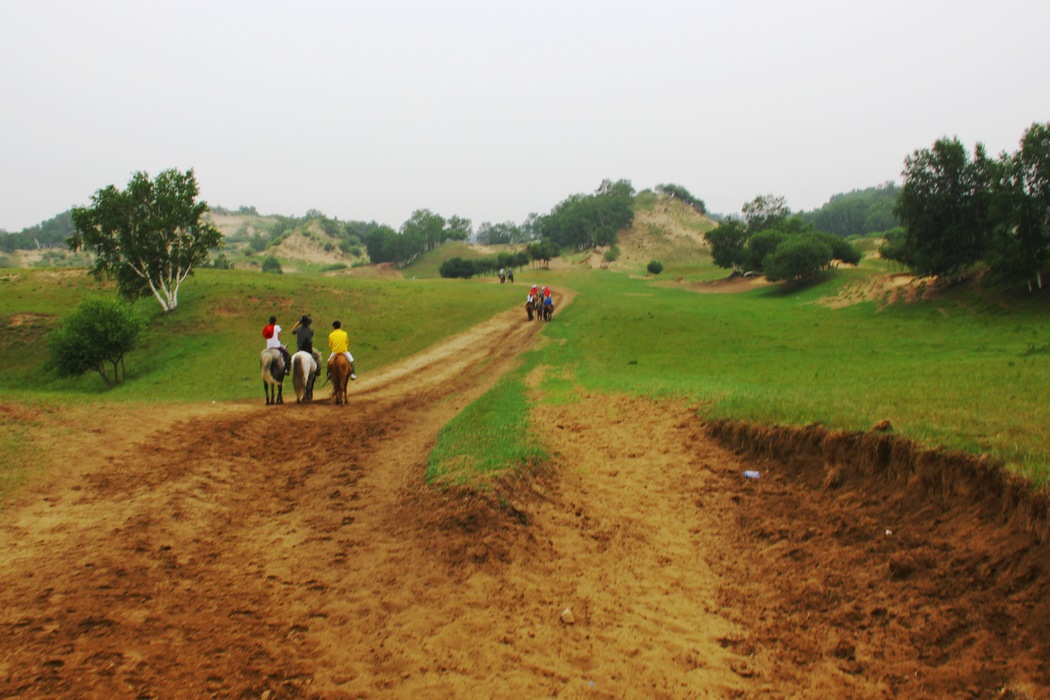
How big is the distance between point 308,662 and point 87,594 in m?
2.44

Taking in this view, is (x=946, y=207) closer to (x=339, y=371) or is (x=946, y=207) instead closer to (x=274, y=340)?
(x=339, y=371)

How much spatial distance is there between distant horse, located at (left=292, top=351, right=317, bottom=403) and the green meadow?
4742mm

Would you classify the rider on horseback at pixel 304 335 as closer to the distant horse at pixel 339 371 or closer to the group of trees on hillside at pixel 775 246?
the distant horse at pixel 339 371

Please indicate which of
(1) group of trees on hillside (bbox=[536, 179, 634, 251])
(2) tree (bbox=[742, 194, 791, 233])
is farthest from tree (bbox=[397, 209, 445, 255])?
(2) tree (bbox=[742, 194, 791, 233])

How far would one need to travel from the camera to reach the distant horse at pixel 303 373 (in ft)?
59.4

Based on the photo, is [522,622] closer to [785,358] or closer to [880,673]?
[880,673]

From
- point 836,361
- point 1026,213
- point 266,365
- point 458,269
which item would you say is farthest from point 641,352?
point 458,269

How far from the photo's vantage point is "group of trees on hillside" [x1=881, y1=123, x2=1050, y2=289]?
89.7 feet

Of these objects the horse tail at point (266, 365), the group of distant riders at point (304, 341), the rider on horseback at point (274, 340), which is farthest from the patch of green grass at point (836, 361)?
the horse tail at point (266, 365)

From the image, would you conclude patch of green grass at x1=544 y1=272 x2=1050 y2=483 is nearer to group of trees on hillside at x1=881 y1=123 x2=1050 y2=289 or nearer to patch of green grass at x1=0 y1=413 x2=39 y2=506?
group of trees on hillside at x1=881 y1=123 x2=1050 y2=289

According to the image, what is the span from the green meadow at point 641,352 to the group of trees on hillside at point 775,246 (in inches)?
108

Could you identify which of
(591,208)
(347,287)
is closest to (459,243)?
(591,208)

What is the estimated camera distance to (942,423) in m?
8.86

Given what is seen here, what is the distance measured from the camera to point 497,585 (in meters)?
6.87
